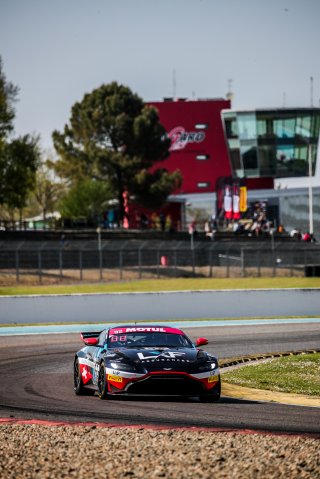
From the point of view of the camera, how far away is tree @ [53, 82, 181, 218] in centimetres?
8375

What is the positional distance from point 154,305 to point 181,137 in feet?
215

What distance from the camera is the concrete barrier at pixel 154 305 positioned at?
3562 centimetres

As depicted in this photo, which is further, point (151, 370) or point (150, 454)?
point (151, 370)

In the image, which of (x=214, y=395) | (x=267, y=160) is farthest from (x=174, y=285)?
(x=267, y=160)

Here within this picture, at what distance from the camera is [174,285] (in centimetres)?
4709

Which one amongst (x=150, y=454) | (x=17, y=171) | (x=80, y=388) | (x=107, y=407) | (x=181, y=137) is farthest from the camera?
(x=181, y=137)

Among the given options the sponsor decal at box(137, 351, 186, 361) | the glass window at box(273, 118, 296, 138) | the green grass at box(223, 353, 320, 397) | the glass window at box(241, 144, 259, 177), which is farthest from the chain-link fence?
Answer: the glass window at box(273, 118, 296, 138)

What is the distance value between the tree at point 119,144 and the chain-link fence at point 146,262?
3134 centimetres

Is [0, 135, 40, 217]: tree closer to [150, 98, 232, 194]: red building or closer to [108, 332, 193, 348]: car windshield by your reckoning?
[150, 98, 232, 194]: red building

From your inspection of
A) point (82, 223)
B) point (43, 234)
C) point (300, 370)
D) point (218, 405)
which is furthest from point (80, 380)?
point (82, 223)

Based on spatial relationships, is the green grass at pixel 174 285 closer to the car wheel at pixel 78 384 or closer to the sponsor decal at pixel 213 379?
the car wheel at pixel 78 384

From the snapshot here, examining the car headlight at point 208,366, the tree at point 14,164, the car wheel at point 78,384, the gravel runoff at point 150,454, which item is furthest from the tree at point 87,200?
the gravel runoff at point 150,454

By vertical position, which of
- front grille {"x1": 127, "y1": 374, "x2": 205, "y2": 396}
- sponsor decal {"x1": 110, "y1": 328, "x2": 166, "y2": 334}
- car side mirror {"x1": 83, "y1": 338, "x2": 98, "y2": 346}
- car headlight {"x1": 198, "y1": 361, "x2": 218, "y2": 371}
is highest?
sponsor decal {"x1": 110, "y1": 328, "x2": 166, "y2": 334}

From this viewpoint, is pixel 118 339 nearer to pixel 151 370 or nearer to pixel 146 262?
pixel 151 370
